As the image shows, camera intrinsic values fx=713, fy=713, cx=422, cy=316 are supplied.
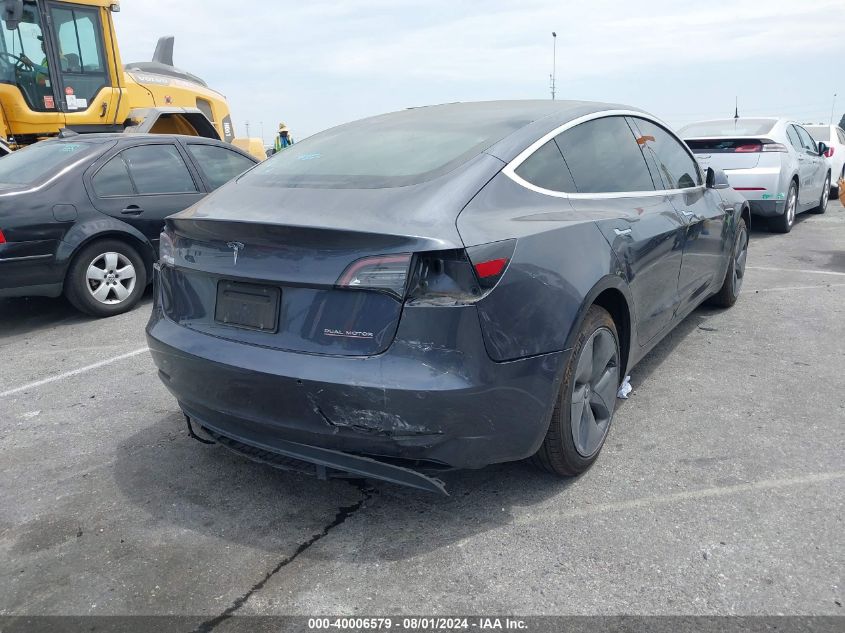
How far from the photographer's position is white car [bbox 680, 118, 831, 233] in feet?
30.7

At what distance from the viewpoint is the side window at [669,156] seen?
4.20 meters

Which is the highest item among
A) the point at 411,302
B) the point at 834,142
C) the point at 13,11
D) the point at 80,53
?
the point at 13,11

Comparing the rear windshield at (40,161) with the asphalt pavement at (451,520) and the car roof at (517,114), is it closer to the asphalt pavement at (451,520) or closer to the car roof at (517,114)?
the asphalt pavement at (451,520)

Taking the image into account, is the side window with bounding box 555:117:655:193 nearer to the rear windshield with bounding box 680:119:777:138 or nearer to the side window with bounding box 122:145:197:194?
the side window with bounding box 122:145:197:194

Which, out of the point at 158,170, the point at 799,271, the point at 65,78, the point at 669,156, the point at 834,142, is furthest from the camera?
the point at 834,142

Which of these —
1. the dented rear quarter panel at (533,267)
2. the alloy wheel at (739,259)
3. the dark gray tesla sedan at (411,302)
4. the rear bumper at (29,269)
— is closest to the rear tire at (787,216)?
the alloy wheel at (739,259)

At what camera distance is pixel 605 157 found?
3600 mm

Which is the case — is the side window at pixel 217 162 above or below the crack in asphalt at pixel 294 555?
above

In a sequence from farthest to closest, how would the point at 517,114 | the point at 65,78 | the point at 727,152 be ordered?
1. the point at 65,78
2. the point at 727,152
3. the point at 517,114

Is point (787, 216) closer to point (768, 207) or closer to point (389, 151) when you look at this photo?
point (768, 207)

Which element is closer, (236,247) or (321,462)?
(321,462)

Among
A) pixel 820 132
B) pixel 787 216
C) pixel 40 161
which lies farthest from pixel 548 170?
pixel 820 132

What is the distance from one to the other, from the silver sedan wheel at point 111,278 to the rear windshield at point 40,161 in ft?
2.65

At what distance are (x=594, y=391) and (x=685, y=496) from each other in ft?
1.86
